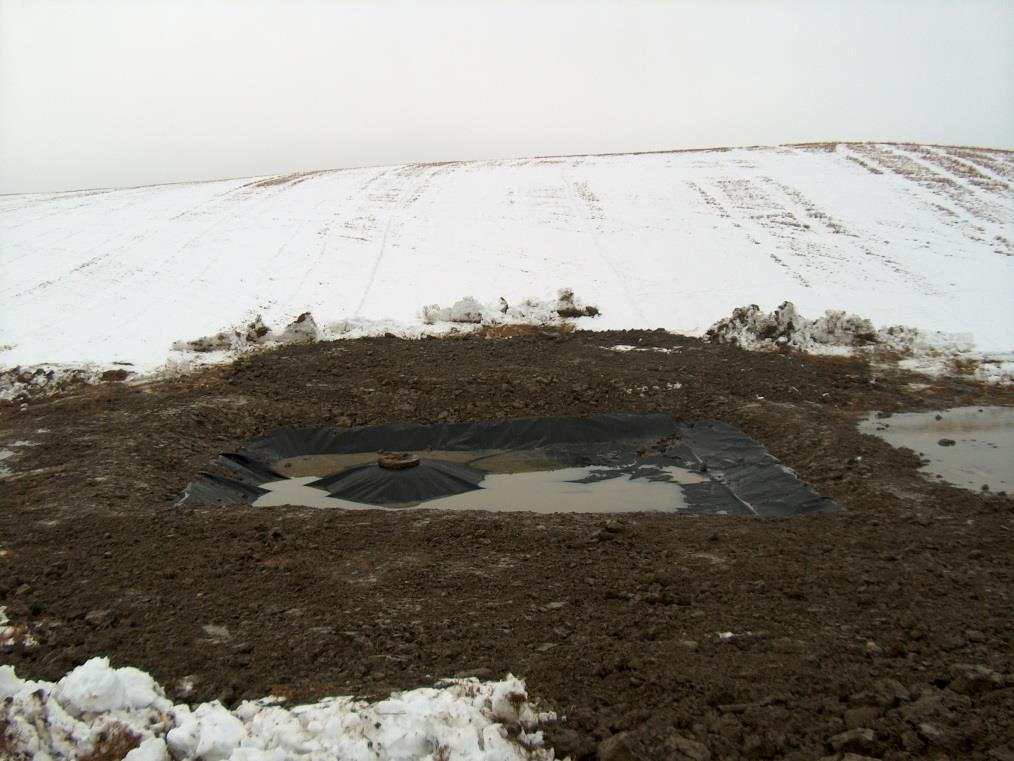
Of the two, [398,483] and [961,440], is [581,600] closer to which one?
[398,483]

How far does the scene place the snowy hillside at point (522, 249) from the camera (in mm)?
15258

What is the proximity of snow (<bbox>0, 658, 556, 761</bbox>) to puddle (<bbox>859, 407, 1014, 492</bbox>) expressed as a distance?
615 cm

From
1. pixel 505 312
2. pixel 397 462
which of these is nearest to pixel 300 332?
pixel 505 312

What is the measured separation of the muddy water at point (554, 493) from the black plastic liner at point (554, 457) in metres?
0.12

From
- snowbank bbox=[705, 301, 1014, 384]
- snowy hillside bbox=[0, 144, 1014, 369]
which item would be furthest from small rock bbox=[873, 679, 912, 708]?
snowy hillside bbox=[0, 144, 1014, 369]

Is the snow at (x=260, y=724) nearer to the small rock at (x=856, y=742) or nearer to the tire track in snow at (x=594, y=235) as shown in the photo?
the small rock at (x=856, y=742)

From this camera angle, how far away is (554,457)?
9883mm

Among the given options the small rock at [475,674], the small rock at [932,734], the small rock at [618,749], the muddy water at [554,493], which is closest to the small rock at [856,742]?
the small rock at [932,734]

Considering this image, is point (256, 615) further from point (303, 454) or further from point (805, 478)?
point (805, 478)

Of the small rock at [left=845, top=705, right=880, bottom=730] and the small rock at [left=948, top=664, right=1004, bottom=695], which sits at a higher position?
the small rock at [left=845, top=705, right=880, bottom=730]

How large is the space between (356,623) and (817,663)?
2.78 meters

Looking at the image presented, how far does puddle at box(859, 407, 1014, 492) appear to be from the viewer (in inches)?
320

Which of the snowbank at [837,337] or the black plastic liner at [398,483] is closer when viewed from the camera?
the black plastic liner at [398,483]

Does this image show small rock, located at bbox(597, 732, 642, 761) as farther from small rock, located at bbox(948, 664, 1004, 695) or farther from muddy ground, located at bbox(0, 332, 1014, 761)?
small rock, located at bbox(948, 664, 1004, 695)
